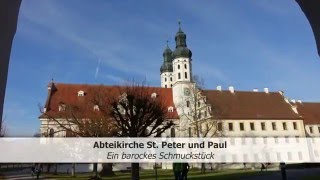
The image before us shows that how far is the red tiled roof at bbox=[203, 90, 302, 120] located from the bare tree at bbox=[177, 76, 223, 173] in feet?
7.63

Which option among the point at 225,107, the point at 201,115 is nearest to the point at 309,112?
the point at 225,107

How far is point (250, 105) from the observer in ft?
204

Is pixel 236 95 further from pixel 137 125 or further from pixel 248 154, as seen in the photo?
pixel 137 125

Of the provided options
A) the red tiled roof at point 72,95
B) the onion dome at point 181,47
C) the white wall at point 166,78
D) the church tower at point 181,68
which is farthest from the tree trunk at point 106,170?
the white wall at point 166,78

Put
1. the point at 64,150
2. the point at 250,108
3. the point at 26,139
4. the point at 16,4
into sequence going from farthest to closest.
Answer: the point at 250,108 → the point at 26,139 → the point at 64,150 → the point at 16,4

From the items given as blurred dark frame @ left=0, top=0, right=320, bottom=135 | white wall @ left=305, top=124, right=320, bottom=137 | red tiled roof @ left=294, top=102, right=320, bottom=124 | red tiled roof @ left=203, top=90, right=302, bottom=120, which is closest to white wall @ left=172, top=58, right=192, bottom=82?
red tiled roof @ left=203, top=90, right=302, bottom=120

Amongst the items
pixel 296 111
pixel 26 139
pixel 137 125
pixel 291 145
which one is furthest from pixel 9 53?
pixel 296 111

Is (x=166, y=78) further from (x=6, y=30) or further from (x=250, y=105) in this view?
(x=6, y=30)

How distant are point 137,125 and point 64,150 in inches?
809

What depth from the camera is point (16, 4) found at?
2.62m

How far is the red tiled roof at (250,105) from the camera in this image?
59.2 metres

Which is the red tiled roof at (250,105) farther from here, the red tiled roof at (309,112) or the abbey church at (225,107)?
the red tiled roof at (309,112)

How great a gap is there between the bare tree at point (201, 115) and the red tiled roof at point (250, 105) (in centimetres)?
233

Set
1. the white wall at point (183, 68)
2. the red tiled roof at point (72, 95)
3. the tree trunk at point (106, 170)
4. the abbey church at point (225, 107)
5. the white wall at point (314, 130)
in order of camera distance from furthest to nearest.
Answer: the white wall at point (183, 68), the white wall at point (314, 130), the red tiled roof at point (72, 95), the abbey church at point (225, 107), the tree trunk at point (106, 170)
